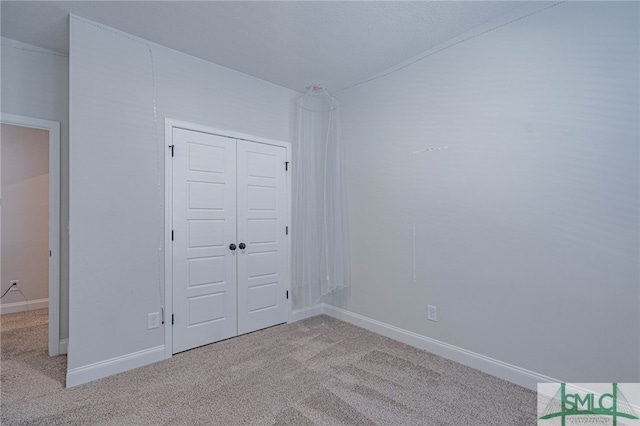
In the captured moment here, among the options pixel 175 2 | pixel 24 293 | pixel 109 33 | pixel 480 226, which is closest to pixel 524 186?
pixel 480 226

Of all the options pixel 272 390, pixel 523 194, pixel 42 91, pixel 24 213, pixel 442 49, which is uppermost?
pixel 442 49

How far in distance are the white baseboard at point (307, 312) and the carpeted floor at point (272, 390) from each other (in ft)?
2.13

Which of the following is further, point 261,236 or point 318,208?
point 318,208

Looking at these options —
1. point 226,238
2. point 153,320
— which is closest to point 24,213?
point 153,320

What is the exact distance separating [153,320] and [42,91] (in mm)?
2201

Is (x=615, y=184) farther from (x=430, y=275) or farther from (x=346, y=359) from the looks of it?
(x=346, y=359)

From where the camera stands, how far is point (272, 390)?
2.06 meters

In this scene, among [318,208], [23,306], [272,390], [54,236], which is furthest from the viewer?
[23,306]

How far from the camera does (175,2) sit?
2.06 meters

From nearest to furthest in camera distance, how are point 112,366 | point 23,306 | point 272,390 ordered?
1. point 272,390
2. point 112,366
3. point 23,306

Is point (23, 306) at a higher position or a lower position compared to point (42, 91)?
lower

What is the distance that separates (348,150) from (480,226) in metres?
1.63

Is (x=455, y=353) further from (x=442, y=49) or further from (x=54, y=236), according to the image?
(x=54, y=236)

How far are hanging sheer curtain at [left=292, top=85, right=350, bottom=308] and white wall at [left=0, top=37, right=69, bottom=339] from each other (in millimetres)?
2129
